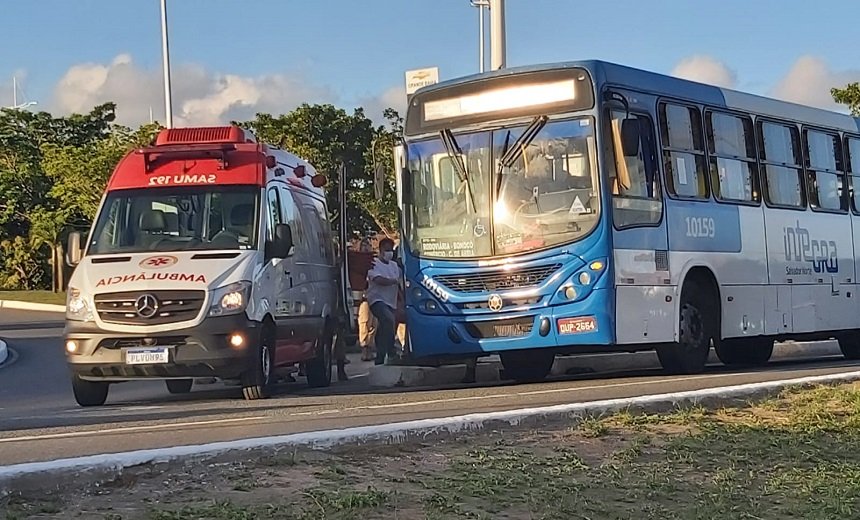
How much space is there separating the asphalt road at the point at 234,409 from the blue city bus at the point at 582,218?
705mm

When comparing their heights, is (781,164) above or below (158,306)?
above

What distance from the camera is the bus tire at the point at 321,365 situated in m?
15.2

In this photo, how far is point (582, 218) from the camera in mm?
12867

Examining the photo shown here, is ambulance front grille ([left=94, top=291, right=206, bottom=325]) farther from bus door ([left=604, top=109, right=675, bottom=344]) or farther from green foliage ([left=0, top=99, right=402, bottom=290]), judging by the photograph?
green foliage ([left=0, top=99, right=402, bottom=290])

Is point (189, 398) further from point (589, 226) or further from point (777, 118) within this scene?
point (777, 118)

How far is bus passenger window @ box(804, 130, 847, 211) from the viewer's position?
16.8 m

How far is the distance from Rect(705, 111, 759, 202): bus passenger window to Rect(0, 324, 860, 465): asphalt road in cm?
227

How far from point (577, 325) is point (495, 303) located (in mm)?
951

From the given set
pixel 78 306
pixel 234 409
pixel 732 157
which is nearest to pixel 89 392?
pixel 78 306

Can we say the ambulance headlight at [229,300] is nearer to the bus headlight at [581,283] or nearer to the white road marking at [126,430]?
the white road marking at [126,430]

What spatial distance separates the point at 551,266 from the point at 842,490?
626cm

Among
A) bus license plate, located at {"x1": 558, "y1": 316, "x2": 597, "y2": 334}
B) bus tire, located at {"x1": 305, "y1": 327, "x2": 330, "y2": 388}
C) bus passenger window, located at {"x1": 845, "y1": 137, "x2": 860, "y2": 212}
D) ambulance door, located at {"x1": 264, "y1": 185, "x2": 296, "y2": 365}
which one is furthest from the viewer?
bus passenger window, located at {"x1": 845, "y1": 137, "x2": 860, "y2": 212}

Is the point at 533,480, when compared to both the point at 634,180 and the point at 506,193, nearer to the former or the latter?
the point at 506,193

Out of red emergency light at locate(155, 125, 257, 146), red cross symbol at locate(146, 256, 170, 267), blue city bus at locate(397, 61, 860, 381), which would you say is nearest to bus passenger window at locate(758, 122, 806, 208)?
blue city bus at locate(397, 61, 860, 381)
